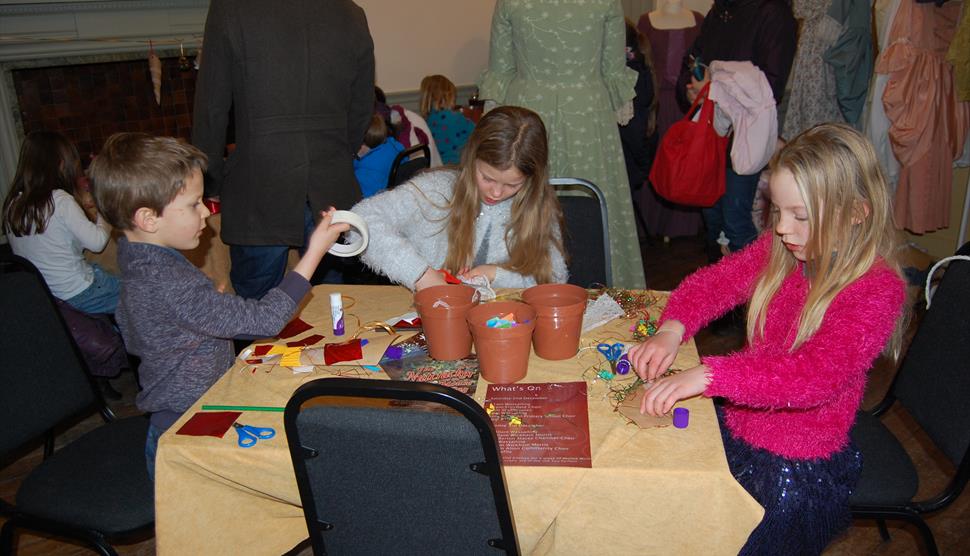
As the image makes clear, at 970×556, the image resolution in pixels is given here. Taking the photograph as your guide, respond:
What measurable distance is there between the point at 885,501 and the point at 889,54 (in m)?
2.93

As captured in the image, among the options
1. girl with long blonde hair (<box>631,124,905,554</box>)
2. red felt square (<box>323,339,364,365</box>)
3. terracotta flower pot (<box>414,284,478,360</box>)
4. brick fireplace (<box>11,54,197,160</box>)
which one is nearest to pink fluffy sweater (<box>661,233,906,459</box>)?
girl with long blonde hair (<box>631,124,905,554</box>)

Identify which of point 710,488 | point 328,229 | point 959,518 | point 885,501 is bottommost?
point 959,518

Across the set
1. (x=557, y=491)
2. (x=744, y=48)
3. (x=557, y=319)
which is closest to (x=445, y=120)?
(x=744, y=48)

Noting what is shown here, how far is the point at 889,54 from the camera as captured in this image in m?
3.73

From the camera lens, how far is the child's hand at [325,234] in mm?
1648

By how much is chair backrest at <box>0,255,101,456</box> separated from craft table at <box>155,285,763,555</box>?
2.01 feet

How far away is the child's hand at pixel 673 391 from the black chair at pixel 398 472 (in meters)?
0.36

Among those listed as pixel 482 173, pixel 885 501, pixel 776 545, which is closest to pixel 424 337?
pixel 482 173

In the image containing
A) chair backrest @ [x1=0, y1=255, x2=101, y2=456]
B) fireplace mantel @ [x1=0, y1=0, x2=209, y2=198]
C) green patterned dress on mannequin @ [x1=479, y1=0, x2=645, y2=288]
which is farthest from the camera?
fireplace mantel @ [x1=0, y1=0, x2=209, y2=198]

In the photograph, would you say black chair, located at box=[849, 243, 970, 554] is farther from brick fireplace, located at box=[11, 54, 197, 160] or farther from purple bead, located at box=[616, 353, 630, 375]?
Result: brick fireplace, located at box=[11, 54, 197, 160]

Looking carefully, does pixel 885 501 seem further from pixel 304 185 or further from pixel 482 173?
pixel 304 185

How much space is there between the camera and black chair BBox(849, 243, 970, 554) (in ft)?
5.10

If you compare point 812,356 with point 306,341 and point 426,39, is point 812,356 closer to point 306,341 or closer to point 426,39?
point 306,341

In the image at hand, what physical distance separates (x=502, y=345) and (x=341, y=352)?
410mm
